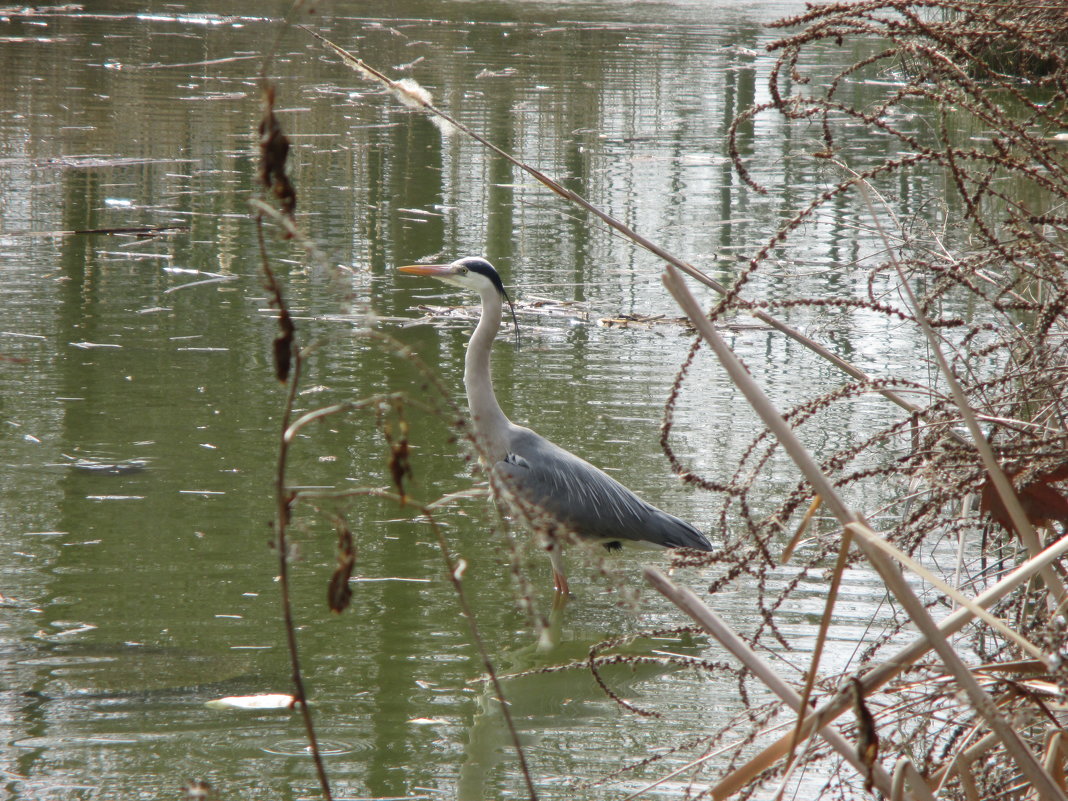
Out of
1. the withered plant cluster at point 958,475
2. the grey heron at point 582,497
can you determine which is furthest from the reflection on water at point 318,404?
the withered plant cluster at point 958,475

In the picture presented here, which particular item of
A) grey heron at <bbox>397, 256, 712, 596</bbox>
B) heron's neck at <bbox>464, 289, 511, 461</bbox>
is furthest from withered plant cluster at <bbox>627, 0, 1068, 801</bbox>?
heron's neck at <bbox>464, 289, 511, 461</bbox>

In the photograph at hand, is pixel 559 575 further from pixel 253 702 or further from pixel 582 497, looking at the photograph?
pixel 253 702

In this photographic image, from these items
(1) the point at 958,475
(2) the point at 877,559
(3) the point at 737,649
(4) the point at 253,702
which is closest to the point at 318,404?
(4) the point at 253,702

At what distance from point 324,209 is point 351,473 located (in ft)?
15.7

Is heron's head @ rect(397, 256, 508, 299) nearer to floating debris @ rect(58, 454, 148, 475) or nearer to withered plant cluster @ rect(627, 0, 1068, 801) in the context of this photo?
floating debris @ rect(58, 454, 148, 475)

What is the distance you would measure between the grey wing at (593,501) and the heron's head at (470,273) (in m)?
0.75

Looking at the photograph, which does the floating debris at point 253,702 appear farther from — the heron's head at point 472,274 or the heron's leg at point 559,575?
the heron's head at point 472,274

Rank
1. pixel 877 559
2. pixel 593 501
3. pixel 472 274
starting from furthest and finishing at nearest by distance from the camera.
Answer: pixel 472 274 → pixel 593 501 → pixel 877 559

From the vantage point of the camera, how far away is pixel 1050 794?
6.01ft

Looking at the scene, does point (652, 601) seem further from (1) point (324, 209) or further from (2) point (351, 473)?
(1) point (324, 209)

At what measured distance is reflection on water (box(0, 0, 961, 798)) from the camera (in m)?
3.85

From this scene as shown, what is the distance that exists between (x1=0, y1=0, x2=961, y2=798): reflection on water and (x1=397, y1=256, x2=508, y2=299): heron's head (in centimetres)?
48

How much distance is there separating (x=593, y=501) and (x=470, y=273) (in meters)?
1.17

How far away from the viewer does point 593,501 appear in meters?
5.29
